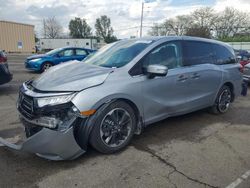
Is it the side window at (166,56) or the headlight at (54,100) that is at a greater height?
the side window at (166,56)

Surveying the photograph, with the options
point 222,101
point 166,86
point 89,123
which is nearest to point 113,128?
point 89,123

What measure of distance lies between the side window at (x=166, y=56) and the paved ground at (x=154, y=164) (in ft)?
4.04

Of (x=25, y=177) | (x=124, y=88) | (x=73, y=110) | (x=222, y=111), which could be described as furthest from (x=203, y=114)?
(x=25, y=177)

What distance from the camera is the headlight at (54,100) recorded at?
2814mm

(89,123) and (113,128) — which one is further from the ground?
(89,123)

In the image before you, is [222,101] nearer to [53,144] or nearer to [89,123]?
→ [89,123]

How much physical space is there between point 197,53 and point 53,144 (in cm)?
319

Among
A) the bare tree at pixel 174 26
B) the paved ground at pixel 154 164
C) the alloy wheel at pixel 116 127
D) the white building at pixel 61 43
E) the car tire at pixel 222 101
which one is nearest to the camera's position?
the paved ground at pixel 154 164

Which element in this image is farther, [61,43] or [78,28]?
[78,28]

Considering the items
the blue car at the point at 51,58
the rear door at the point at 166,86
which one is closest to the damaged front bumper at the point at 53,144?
the rear door at the point at 166,86

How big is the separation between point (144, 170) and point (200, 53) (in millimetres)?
2746

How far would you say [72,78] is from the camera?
3.11 m

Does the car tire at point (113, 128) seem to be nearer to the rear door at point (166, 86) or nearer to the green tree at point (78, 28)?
the rear door at point (166, 86)

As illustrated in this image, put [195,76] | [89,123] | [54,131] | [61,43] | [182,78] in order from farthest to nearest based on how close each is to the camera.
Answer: [61,43] → [195,76] → [182,78] → [89,123] → [54,131]
